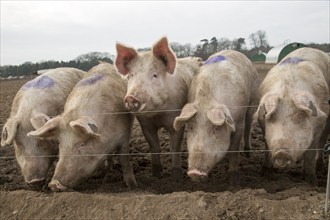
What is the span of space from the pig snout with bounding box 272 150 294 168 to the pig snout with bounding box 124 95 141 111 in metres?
1.90

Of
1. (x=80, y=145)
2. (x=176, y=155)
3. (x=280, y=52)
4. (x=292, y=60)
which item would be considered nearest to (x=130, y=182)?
(x=176, y=155)

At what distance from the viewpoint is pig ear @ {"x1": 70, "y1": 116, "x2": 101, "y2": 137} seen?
5137 mm

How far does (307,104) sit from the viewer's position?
498 centimetres

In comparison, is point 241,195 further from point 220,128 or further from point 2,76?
point 2,76

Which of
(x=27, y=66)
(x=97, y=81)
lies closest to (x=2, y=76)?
(x=27, y=66)

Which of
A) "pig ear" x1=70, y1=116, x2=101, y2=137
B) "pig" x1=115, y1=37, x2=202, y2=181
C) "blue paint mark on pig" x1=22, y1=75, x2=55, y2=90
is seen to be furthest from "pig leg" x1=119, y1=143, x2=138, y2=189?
"blue paint mark on pig" x1=22, y1=75, x2=55, y2=90

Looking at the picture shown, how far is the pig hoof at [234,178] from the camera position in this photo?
582 cm

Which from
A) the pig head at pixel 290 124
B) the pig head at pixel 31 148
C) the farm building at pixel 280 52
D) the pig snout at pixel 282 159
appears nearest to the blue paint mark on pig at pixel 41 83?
the pig head at pixel 31 148

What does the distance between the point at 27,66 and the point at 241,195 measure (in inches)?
2242

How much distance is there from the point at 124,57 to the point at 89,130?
5.03ft

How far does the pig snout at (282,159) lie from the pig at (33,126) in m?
3.19

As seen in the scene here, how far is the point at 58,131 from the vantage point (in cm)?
546

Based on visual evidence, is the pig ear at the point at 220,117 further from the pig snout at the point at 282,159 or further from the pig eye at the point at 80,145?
the pig eye at the point at 80,145

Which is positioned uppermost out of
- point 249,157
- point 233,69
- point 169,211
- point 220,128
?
point 233,69
